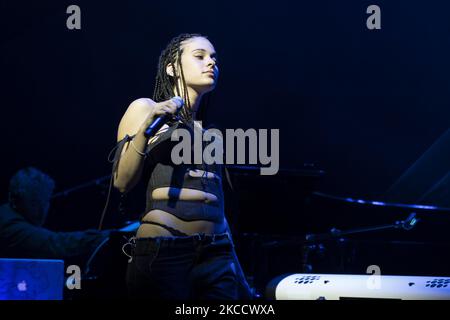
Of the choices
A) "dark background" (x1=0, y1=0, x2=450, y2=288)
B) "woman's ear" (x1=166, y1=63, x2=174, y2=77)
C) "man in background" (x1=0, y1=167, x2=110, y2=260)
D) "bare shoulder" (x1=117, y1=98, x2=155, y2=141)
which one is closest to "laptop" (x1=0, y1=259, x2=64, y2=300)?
"bare shoulder" (x1=117, y1=98, x2=155, y2=141)

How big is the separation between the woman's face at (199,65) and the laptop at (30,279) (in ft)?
2.99

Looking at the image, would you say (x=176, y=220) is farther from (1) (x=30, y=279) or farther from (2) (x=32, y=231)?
(2) (x=32, y=231)

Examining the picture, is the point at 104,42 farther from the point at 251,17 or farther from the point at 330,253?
the point at 330,253

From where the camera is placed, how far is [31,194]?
181 inches

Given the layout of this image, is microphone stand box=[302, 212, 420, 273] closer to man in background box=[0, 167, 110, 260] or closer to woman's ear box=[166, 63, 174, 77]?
man in background box=[0, 167, 110, 260]

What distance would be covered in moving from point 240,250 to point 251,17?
1.96 m

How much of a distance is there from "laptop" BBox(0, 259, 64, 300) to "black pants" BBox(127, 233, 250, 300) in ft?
2.06

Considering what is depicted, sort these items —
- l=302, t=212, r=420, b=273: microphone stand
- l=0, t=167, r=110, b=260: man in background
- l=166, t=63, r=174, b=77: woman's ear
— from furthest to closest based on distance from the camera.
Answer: l=0, t=167, r=110, b=260: man in background
l=302, t=212, r=420, b=273: microphone stand
l=166, t=63, r=174, b=77: woman's ear

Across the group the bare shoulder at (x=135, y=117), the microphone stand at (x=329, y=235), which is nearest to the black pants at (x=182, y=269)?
the bare shoulder at (x=135, y=117)

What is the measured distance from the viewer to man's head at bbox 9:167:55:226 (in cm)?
464

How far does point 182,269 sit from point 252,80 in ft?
11.6

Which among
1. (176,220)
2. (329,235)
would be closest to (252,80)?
(329,235)
